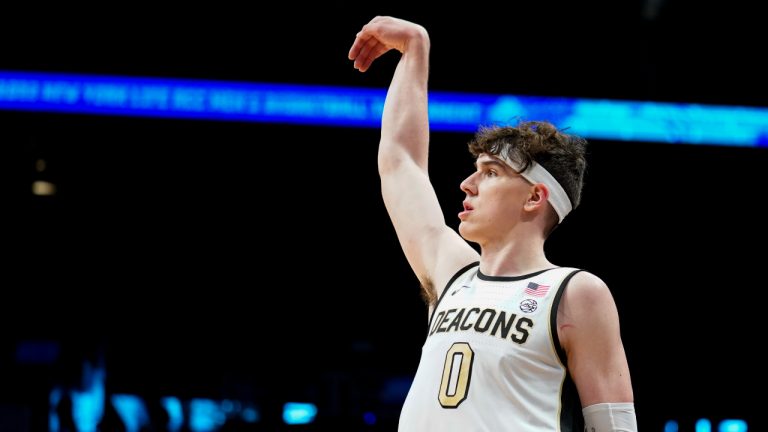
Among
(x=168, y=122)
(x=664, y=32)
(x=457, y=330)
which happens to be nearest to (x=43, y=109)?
(x=168, y=122)

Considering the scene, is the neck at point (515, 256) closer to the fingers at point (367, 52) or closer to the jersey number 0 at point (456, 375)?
the jersey number 0 at point (456, 375)

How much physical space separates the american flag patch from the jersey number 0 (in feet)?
0.76

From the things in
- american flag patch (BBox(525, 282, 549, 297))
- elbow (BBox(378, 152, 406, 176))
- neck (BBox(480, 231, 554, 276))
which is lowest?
american flag patch (BBox(525, 282, 549, 297))

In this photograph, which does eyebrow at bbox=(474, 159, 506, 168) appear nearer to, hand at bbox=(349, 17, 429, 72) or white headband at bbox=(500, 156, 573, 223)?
white headband at bbox=(500, 156, 573, 223)

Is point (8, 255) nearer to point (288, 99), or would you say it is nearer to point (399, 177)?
point (288, 99)

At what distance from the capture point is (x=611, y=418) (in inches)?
101

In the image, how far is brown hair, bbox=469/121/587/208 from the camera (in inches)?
116

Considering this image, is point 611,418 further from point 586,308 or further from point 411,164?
point 411,164

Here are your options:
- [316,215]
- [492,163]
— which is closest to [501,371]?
[492,163]

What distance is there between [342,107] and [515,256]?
4.65 metres

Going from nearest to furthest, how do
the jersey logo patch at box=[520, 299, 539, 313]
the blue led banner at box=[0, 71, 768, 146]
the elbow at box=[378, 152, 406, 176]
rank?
the jersey logo patch at box=[520, 299, 539, 313]
the elbow at box=[378, 152, 406, 176]
the blue led banner at box=[0, 71, 768, 146]

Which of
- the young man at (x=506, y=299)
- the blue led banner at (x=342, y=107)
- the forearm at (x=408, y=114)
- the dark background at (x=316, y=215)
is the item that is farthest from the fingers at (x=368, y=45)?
the dark background at (x=316, y=215)

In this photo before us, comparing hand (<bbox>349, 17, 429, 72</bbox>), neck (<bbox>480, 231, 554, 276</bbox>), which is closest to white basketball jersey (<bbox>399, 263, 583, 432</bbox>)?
neck (<bbox>480, 231, 554, 276</bbox>)

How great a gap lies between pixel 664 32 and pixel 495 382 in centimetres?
557
